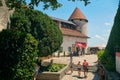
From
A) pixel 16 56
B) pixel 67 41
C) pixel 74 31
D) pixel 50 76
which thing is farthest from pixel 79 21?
pixel 16 56

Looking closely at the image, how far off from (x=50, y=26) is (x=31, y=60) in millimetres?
20378

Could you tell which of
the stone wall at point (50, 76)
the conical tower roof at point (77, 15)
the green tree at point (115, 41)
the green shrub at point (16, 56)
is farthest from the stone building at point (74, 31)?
the green shrub at point (16, 56)

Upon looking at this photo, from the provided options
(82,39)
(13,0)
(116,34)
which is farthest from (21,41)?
(82,39)

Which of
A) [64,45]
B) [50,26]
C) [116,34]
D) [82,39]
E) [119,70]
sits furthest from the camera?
[82,39]

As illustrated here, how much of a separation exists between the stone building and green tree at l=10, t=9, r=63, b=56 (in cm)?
1886

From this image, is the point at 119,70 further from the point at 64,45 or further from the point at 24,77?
the point at 64,45

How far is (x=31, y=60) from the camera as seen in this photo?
1602 centimetres

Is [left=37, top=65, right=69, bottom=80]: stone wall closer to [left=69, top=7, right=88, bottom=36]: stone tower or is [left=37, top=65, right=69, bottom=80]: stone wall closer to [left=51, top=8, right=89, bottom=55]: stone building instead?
[left=51, top=8, right=89, bottom=55]: stone building

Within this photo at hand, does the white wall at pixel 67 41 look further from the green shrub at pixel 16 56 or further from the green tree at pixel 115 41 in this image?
the green shrub at pixel 16 56

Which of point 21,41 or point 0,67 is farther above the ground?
point 21,41

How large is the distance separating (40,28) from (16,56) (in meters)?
19.2

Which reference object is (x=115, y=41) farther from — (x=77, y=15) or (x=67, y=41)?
(x=77, y=15)

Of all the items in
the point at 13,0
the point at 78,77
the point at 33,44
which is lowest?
the point at 78,77

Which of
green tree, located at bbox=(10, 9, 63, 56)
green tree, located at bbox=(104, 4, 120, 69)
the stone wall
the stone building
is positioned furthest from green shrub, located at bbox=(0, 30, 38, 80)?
the stone building
